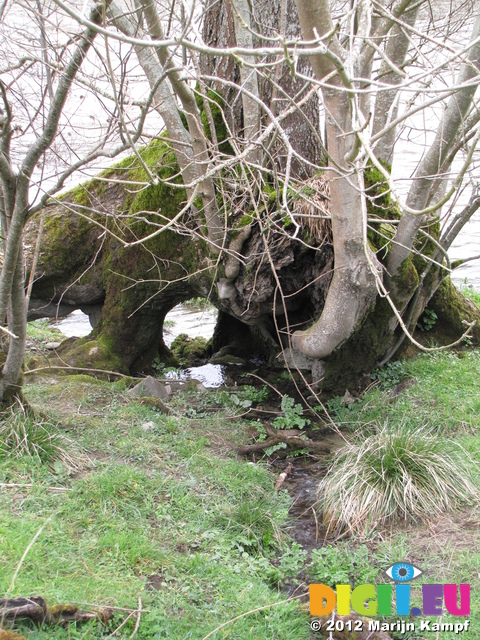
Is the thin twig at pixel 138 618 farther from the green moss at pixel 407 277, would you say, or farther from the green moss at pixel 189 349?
the green moss at pixel 189 349

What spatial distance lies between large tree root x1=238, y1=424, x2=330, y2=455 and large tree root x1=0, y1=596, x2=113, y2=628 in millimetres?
2628

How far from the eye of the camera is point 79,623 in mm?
2471

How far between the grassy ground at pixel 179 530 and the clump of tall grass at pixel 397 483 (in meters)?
0.10

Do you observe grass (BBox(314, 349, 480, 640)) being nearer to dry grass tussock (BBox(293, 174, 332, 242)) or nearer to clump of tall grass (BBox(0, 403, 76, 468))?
dry grass tussock (BBox(293, 174, 332, 242))

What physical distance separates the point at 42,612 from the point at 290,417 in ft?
12.2

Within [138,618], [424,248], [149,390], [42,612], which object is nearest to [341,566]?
[138,618]

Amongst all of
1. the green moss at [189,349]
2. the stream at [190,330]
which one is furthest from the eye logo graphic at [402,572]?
the green moss at [189,349]

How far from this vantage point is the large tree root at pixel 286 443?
5.10 m

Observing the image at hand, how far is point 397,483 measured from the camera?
13.2ft

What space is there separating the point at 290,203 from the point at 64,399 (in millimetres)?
2946

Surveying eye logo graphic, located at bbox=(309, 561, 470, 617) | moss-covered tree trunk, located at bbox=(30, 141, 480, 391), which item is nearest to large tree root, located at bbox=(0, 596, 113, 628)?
eye logo graphic, located at bbox=(309, 561, 470, 617)

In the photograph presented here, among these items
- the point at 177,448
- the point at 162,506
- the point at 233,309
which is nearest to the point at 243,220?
the point at 233,309

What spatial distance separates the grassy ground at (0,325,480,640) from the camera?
2777 millimetres

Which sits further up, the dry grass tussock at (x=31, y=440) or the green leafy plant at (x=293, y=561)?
the dry grass tussock at (x=31, y=440)
